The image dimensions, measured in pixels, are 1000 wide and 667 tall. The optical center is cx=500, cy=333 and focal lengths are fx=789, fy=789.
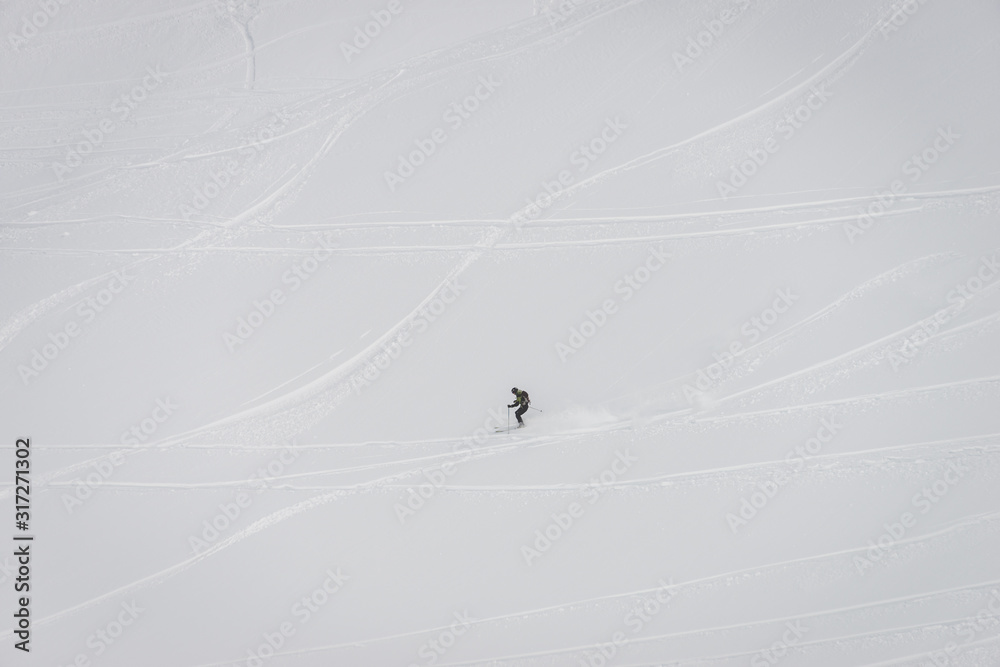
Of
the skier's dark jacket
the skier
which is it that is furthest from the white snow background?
the skier's dark jacket

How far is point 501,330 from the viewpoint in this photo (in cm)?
1015

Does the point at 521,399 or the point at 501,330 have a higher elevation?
the point at 501,330

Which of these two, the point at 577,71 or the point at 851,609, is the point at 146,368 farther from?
the point at 851,609

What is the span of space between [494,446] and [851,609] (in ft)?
15.3

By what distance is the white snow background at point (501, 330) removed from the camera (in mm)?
9406

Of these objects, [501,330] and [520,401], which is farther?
[501,330]

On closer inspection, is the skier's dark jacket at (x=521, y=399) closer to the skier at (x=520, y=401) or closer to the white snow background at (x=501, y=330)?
the skier at (x=520, y=401)

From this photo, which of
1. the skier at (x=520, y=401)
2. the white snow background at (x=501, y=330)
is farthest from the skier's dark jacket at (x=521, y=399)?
the white snow background at (x=501, y=330)

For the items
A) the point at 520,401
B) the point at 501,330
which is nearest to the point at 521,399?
the point at 520,401

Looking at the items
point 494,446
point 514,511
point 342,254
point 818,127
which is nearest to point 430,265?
point 342,254

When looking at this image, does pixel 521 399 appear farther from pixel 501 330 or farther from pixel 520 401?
pixel 501 330

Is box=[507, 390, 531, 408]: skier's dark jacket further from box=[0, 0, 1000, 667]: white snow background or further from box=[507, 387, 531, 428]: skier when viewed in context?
box=[0, 0, 1000, 667]: white snow background

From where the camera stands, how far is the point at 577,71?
35.9ft

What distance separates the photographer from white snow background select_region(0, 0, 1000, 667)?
9.41 metres
